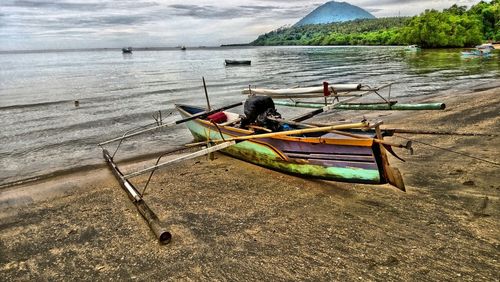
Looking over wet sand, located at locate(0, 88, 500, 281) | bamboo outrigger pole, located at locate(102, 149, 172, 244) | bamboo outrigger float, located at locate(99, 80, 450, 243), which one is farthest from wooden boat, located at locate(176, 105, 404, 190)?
bamboo outrigger pole, located at locate(102, 149, 172, 244)

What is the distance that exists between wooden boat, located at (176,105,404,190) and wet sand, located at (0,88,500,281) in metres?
0.39

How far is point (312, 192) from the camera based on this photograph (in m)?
8.15

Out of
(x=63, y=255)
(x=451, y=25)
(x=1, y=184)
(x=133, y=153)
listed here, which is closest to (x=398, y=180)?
(x=63, y=255)

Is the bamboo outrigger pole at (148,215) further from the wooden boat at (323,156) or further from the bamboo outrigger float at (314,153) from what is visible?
the wooden boat at (323,156)

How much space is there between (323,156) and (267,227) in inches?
88.3

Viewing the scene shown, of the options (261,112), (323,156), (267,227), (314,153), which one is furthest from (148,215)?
(261,112)

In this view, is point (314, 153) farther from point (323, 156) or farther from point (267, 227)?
point (267, 227)

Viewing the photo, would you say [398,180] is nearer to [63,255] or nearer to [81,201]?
[63,255]

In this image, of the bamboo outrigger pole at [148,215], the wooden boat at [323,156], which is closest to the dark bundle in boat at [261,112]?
the wooden boat at [323,156]

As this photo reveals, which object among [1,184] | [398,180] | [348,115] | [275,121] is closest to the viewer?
[398,180]

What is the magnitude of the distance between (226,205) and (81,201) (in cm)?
387

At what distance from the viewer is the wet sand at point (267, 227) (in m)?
5.42

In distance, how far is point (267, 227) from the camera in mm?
6699

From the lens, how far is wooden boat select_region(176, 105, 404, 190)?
708 centimetres
